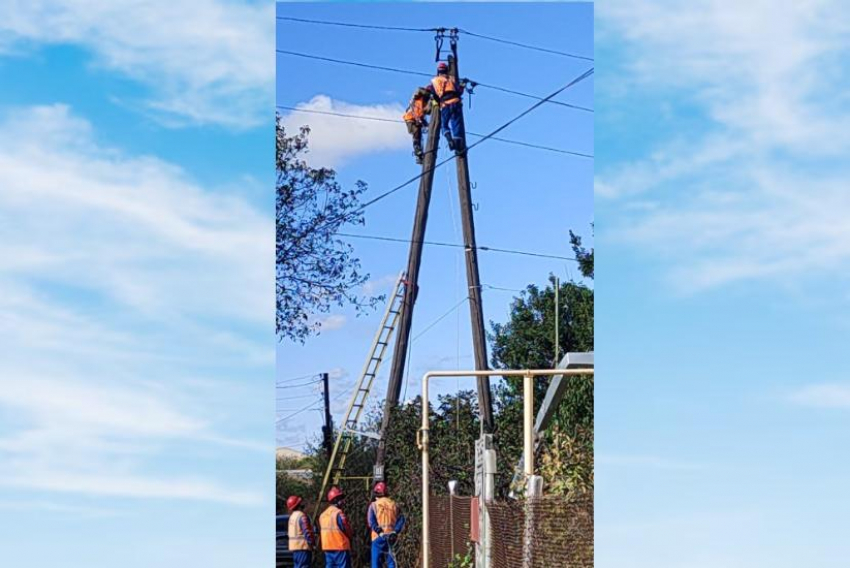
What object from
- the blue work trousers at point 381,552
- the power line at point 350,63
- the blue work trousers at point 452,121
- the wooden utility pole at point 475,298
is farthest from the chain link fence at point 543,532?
the power line at point 350,63

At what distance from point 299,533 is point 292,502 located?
0.76 ft

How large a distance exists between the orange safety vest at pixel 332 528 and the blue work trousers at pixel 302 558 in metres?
0.17

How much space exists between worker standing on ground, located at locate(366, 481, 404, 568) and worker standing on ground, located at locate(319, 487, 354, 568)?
0.58 feet

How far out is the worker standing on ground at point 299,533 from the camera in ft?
33.5

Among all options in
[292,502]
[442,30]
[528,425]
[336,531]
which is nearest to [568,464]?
[528,425]

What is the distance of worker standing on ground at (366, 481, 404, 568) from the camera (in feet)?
33.6

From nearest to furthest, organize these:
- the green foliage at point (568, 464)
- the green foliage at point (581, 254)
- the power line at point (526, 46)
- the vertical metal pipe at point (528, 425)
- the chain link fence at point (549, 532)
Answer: the chain link fence at point (549, 532) < the vertical metal pipe at point (528, 425) < the green foliage at point (568, 464) < the green foliage at point (581, 254) < the power line at point (526, 46)

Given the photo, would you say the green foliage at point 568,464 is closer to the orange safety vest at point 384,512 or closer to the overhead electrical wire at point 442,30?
the orange safety vest at point 384,512

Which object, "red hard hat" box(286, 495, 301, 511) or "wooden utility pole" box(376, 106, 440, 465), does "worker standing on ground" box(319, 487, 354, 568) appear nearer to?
"red hard hat" box(286, 495, 301, 511)

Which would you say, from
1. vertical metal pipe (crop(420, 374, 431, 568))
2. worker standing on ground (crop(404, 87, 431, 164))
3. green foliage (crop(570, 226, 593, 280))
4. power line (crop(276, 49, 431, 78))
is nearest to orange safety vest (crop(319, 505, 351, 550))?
vertical metal pipe (crop(420, 374, 431, 568))

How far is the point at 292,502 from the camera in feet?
33.4

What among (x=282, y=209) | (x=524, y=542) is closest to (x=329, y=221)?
(x=282, y=209)

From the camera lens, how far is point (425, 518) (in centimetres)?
1020

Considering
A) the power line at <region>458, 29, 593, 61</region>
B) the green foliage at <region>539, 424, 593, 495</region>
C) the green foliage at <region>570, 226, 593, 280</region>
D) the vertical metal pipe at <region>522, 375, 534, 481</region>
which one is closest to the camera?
the vertical metal pipe at <region>522, 375, 534, 481</region>
